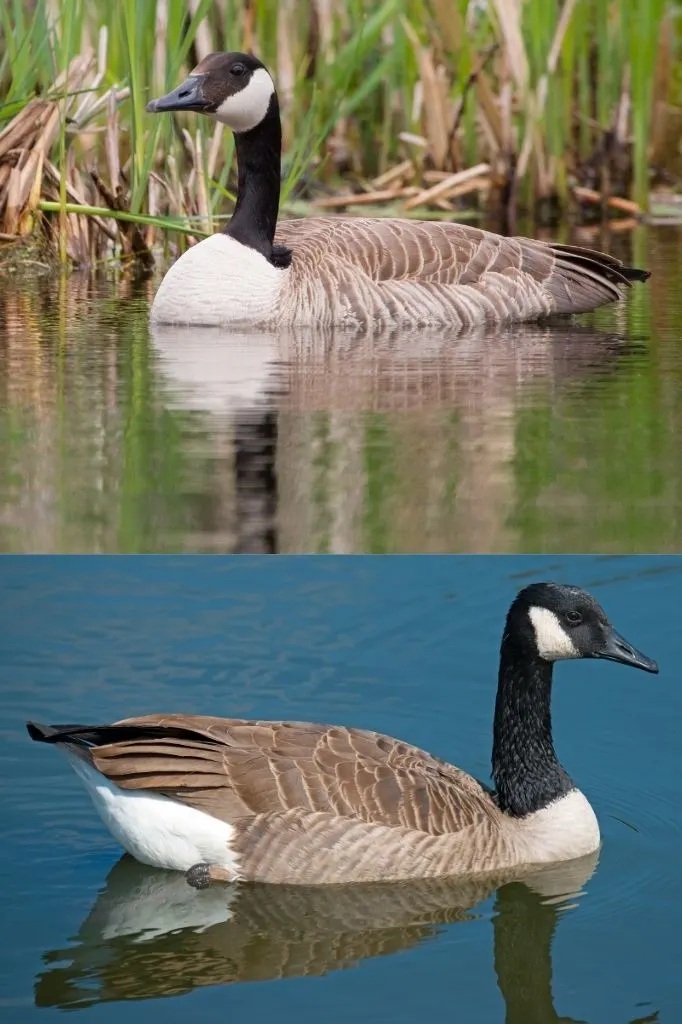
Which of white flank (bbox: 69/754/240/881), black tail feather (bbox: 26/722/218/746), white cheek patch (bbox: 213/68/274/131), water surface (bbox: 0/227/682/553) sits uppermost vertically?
white cheek patch (bbox: 213/68/274/131)

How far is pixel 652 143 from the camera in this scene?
30.8 feet

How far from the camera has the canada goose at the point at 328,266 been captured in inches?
266

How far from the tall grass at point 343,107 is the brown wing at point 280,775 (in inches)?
99.7

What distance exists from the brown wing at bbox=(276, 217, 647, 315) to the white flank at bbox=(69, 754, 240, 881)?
268 cm

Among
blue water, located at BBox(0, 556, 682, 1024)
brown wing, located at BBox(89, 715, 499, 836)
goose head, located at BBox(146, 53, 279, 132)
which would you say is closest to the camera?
blue water, located at BBox(0, 556, 682, 1024)

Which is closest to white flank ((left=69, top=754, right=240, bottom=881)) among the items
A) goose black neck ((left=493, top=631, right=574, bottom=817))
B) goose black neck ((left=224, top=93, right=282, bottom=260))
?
goose black neck ((left=493, top=631, right=574, bottom=817))

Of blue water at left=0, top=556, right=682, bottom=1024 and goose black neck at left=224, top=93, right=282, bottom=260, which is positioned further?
goose black neck at left=224, top=93, right=282, bottom=260

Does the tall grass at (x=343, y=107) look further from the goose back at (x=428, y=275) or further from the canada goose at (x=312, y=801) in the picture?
the canada goose at (x=312, y=801)

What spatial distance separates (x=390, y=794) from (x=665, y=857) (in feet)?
2.54

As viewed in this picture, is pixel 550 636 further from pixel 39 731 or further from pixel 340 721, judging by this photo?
pixel 39 731

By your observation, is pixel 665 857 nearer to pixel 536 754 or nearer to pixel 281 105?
pixel 536 754

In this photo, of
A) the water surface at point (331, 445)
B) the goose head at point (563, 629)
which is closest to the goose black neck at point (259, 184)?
the water surface at point (331, 445)

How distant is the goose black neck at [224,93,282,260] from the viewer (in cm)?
718

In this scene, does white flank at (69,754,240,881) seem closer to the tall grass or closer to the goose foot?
the goose foot
